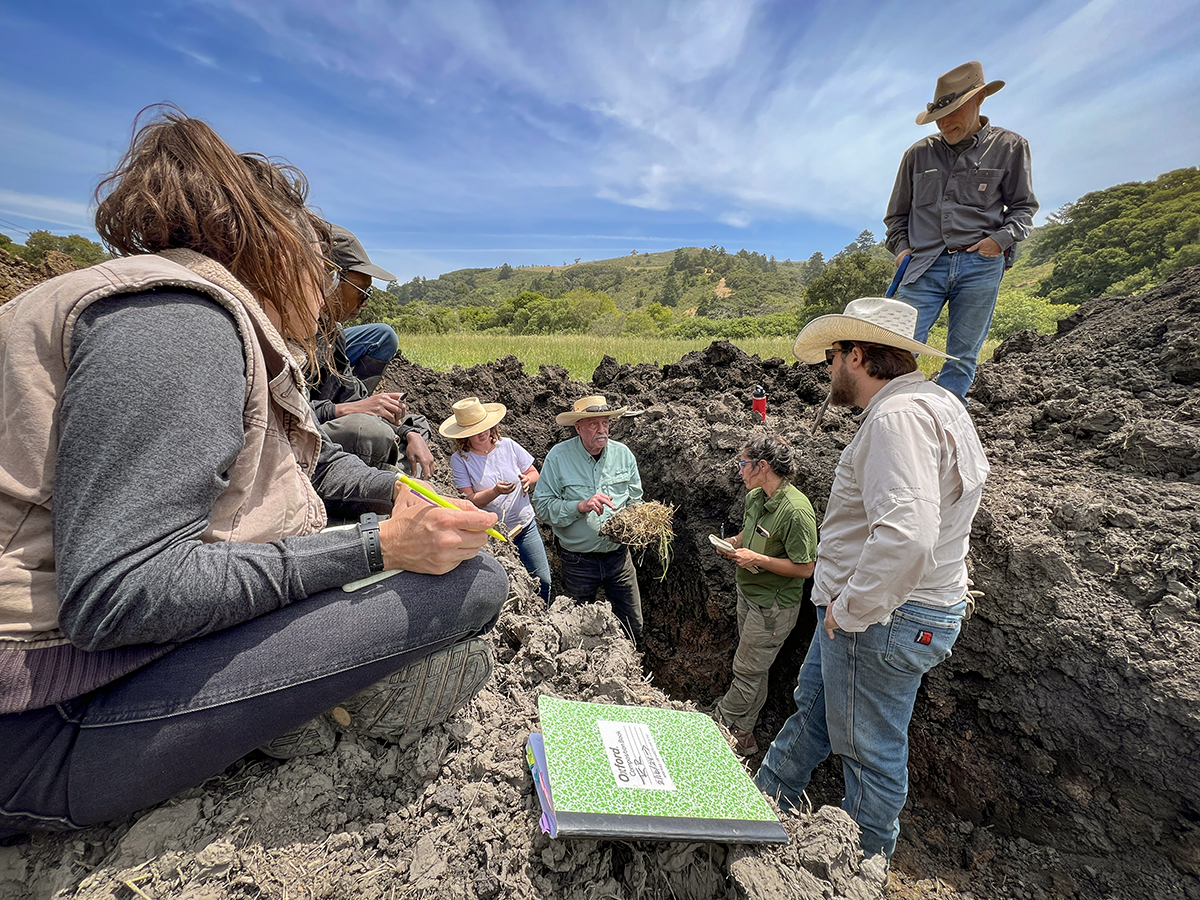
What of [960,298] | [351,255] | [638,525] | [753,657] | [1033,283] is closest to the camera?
[351,255]

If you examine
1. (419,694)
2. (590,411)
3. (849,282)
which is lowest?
(419,694)

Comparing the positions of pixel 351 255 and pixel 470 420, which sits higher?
pixel 351 255

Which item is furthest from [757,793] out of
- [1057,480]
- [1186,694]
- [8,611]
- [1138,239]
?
[1138,239]

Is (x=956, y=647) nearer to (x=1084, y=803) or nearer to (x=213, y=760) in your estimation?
(x=1084, y=803)

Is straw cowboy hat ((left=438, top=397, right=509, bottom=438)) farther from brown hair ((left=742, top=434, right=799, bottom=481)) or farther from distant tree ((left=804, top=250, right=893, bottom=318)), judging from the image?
distant tree ((left=804, top=250, right=893, bottom=318))

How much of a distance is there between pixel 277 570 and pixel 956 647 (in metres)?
4.10

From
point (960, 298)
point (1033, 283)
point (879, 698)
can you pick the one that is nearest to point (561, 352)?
point (960, 298)

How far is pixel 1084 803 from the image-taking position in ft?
9.74

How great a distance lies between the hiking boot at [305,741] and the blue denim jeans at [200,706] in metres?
0.26

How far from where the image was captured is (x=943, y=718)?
363 cm

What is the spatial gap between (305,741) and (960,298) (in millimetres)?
4988

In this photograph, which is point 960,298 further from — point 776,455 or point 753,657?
point 753,657

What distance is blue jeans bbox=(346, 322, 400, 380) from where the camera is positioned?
13.1 ft

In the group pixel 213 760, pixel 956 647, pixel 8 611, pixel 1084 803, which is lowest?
pixel 1084 803
